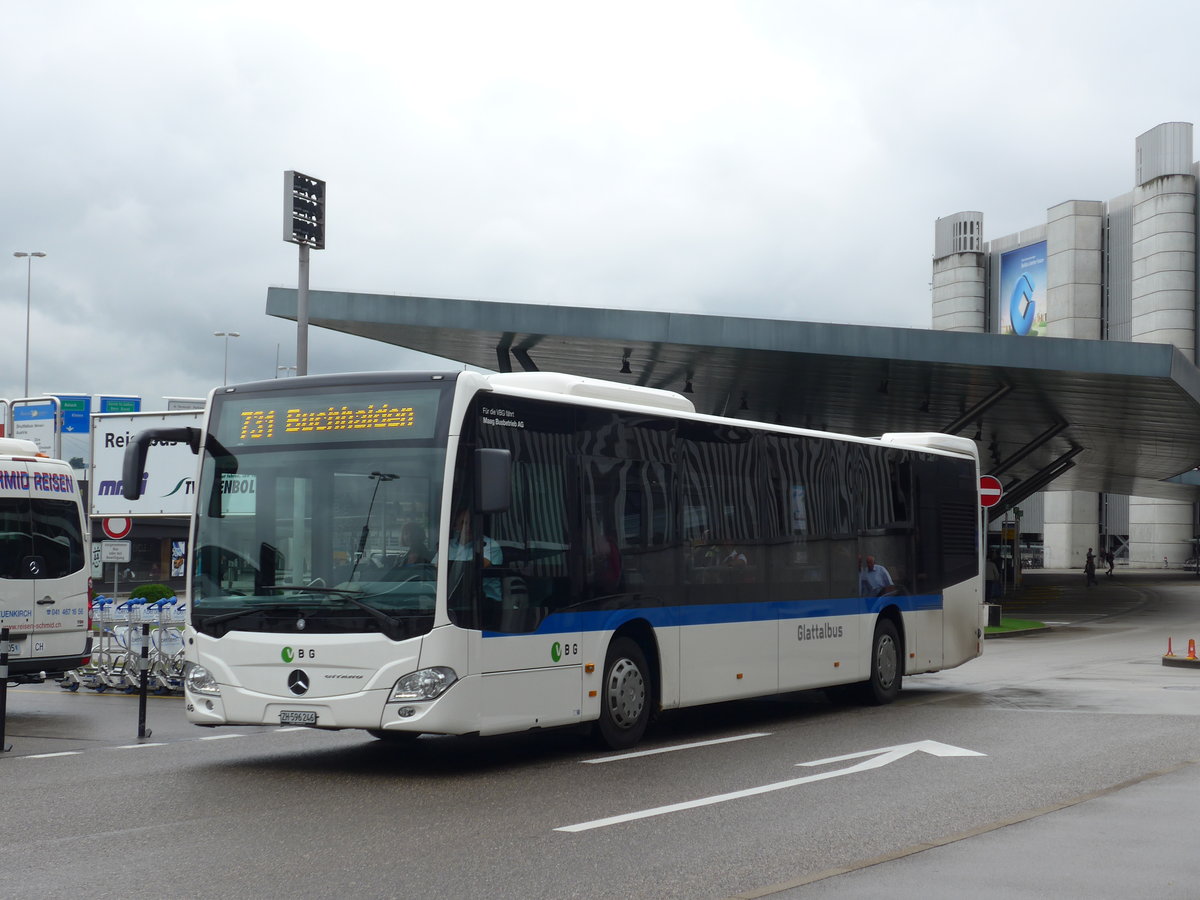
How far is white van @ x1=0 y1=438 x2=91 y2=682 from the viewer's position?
617 inches

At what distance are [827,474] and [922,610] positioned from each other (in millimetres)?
2920

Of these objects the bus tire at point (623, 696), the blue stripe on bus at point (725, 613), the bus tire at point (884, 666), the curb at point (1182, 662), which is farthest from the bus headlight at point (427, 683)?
the curb at point (1182, 662)

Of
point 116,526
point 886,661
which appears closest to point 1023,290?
point 116,526

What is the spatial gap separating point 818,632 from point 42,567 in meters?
8.67

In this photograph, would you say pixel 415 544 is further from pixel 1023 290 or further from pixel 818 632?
pixel 1023 290

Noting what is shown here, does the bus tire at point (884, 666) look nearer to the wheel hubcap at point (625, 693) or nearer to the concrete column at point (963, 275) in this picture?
the wheel hubcap at point (625, 693)

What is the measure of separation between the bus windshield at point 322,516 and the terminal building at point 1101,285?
71.7 meters

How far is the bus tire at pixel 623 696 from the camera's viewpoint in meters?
11.6

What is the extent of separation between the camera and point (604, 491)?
11.7m

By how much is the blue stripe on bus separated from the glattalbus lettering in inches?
4.0

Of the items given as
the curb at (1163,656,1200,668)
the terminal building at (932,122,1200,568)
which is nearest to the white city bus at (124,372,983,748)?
the curb at (1163,656,1200,668)

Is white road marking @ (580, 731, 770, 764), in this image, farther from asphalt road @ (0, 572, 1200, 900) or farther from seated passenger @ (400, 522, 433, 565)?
seated passenger @ (400, 522, 433, 565)

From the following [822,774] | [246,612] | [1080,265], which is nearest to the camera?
[822,774]

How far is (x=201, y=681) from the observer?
10891 millimetres
